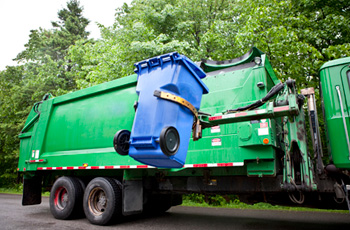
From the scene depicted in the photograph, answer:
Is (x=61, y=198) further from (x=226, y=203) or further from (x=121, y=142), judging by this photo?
(x=226, y=203)

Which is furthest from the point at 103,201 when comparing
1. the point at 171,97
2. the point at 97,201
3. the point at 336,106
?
the point at 336,106

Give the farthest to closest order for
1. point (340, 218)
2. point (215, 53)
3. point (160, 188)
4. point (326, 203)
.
Answer: point (215, 53) → point (340, 218) → point (160, 188) → point (326, 203)

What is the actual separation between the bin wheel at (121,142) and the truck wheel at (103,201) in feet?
7.93

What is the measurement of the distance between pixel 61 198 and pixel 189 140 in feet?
13.8

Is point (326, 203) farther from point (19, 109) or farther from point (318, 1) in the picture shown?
point (19, 109)

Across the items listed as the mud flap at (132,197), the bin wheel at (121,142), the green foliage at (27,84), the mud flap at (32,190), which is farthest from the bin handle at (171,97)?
the green foliage at (27,84)

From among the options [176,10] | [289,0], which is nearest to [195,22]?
[176,10]

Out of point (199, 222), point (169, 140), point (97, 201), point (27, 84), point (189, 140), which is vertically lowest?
point (199, 222)

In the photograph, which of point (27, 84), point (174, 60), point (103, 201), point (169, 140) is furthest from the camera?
point (27, 84)

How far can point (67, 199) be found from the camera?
600 cm

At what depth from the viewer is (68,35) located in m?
23.8

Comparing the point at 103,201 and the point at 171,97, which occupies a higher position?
the point at 171,97

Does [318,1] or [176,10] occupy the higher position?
[176,10]

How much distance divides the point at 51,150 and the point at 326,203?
5737mm
